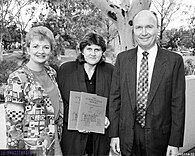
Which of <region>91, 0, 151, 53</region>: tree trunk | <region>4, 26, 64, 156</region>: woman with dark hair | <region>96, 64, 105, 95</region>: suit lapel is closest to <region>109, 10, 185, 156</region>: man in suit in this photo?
<region>96, 64, 105, 95</region>: suit lapel

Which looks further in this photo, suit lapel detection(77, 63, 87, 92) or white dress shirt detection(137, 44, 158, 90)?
suit lapel detection(77, 63, 87, 92)

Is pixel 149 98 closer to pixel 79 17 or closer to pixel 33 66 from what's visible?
pixel 33 66

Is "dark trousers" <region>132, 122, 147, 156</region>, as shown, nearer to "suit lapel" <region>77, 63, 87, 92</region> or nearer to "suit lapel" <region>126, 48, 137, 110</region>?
"suit lapel" <region>126, 48, 137, 110</region>

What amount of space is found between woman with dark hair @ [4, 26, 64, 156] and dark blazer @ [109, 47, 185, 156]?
481 mm

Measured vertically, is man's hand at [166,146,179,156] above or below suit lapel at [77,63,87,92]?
below

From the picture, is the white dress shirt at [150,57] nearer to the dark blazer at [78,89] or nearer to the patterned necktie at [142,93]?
the patterned necktie at [142,93]

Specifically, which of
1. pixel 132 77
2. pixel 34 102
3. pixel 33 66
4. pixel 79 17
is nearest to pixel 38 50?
pixel 33 66

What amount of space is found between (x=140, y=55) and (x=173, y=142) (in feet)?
2.28

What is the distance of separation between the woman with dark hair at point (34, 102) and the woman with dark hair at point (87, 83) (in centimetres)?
26

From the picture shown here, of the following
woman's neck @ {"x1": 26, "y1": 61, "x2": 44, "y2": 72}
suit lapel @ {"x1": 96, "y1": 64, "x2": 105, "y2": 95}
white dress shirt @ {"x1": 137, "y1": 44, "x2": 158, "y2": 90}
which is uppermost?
white dress shirt @ {"x1": 137, "y1": 44, "x2": 158, "y2": 90}

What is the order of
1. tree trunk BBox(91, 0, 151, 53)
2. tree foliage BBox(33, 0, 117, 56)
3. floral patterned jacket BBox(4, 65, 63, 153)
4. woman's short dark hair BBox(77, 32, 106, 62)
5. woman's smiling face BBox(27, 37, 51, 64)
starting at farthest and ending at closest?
tree foliage BBox(33, 0, 117, 56) < tree trunk BBox(91, 0, 151, 53) < woman's short dark hair BBox(77, 32, 106, 62) < woman's smiling face BBox(27, 37, 51, 64) < floral patterned jacket BBox(4, 65, 63, 153)

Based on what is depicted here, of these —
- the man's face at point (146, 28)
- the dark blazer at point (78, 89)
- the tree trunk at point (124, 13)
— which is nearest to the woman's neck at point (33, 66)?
the dark blazer at point (78, 89)

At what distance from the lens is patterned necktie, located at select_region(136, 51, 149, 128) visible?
221cm

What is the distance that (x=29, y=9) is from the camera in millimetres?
9164
